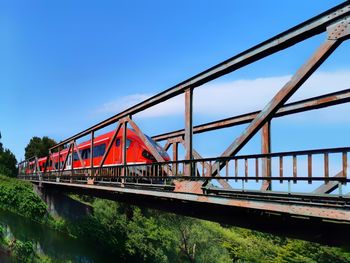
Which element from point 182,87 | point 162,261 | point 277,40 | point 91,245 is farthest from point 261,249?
point 277,40

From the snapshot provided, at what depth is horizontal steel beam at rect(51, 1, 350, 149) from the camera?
27.6 feet

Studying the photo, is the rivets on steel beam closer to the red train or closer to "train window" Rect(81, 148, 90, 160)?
the red train

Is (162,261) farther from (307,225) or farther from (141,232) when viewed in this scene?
(307,225)

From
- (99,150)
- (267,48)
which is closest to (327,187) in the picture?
(267,48)

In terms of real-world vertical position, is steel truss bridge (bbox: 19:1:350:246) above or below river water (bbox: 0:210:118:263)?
above

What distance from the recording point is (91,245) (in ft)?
108

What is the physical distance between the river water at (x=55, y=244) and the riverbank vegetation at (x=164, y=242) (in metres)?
0.66

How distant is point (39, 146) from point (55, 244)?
51.0 metres

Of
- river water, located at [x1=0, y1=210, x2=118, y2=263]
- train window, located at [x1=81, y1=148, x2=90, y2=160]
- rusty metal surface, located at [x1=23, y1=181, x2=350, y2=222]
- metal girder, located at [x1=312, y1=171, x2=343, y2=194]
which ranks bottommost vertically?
river water, located at [x1=0, y1=210, x2=118, y2=263]

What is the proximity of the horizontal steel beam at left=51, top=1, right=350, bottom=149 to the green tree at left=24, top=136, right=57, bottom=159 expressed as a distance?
226 ft

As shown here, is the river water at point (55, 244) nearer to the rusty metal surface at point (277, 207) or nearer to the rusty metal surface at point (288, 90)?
the rusty metal surface at point (277, 207)

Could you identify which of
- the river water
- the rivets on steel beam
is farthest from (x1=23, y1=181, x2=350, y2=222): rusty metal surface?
the river water

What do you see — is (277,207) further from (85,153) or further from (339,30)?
(85,153)

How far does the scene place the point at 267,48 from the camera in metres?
10.2
